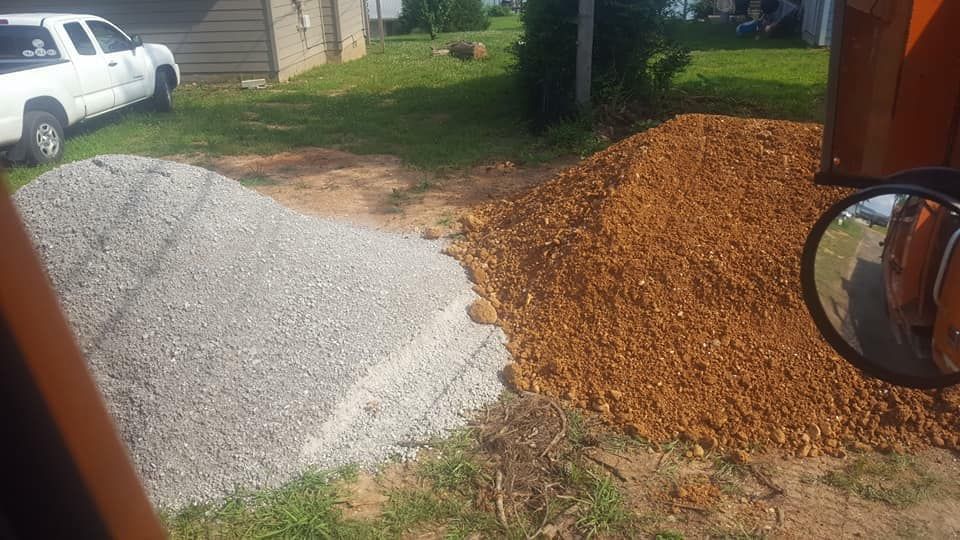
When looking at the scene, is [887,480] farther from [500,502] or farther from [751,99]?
[751,99]

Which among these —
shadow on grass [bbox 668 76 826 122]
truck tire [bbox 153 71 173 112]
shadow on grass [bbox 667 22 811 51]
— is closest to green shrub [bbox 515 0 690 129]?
shadow on grass [bbox 668 76 826 122]

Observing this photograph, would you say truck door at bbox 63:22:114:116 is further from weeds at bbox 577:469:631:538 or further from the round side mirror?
the round side mirror

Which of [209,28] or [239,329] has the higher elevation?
[209,28]

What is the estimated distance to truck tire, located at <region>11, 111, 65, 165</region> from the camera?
9758mm

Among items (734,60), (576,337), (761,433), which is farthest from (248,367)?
(734,60)

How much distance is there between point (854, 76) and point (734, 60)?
16931mm

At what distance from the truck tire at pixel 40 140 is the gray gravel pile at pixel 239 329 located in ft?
16.6

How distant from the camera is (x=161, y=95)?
13719mm

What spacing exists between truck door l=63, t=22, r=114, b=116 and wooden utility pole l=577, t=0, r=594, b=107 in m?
7.10

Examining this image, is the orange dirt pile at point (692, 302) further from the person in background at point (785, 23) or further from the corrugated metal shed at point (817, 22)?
the person in background at point (785, 23)

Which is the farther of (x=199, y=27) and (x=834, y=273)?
(x=199, y=27)

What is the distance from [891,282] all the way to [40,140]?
34.9 feet

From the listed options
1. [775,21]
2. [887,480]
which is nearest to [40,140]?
[887,480]

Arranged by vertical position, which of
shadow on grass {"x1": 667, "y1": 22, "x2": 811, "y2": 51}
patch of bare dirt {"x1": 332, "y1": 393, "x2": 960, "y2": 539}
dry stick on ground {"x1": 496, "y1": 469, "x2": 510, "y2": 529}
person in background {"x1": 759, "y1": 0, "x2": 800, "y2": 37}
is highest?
person in background {"x1": 759, "y1": 0, "x2": 800, "y2": 37}
